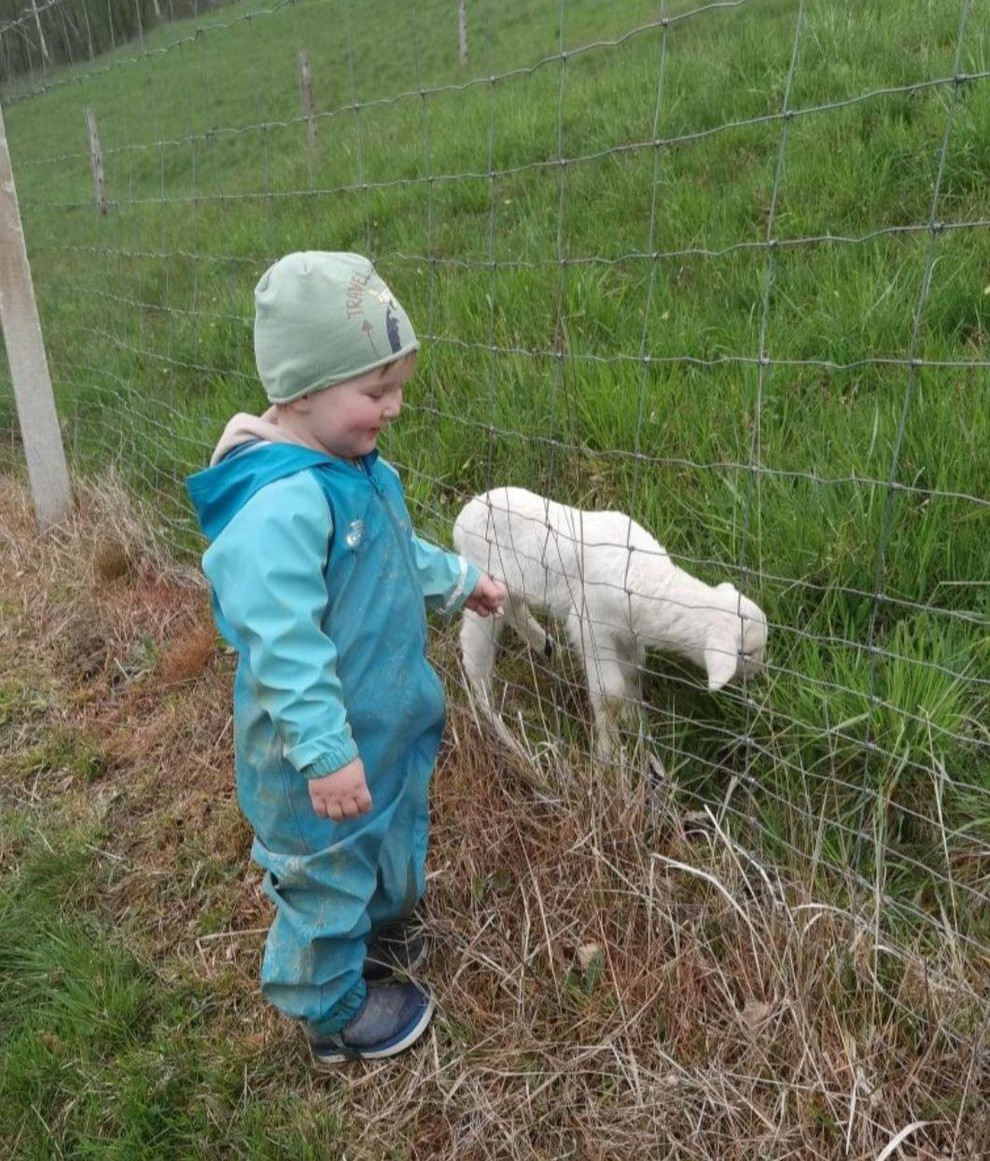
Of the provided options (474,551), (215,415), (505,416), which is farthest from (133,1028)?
(215,415)

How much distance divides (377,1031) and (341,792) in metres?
0.67

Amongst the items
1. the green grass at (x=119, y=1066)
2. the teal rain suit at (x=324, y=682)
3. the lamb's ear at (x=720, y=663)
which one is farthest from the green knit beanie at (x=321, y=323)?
the green grass at (x=119, y=1066)

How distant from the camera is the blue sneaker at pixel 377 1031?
2.15m

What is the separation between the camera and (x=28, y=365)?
435 cm

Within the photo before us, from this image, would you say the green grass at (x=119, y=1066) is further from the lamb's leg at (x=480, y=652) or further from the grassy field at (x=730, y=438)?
the lamb's leg at (x=480, y=652)

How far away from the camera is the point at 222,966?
8.00 feet

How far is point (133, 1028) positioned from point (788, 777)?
1.49 metres

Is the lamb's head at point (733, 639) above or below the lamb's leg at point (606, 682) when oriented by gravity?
above

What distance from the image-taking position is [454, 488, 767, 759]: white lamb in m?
2.46

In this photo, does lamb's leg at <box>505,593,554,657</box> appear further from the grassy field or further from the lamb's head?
the lamb's head

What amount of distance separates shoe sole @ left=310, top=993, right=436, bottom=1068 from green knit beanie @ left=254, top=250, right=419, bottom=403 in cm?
127

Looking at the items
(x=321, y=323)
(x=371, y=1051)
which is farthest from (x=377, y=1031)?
(x=321, y=323)

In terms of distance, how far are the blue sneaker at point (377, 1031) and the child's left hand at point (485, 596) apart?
2.66 feet

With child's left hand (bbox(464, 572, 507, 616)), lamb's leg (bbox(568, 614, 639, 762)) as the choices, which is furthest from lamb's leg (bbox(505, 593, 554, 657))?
child's left hand (bbox(464, 572, 507, 616))
